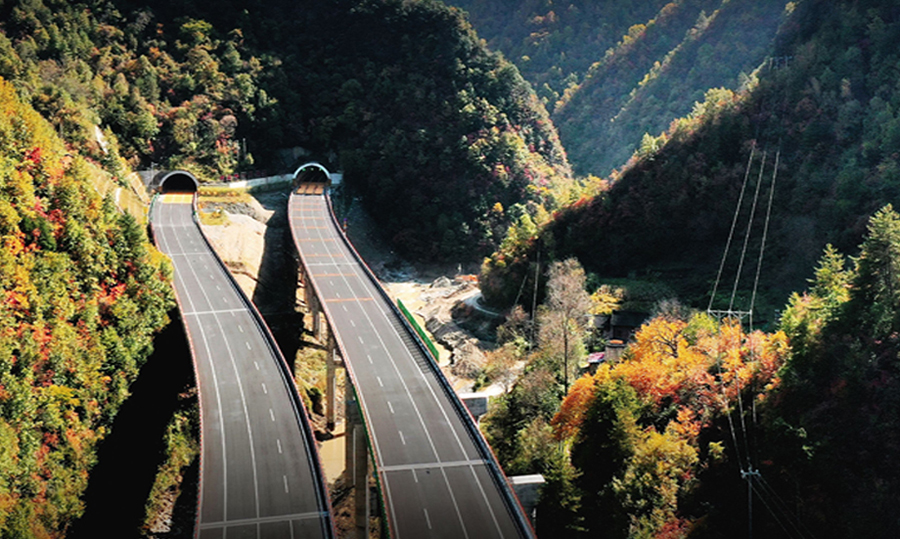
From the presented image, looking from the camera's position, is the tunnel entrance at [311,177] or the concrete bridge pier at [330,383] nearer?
the concrete bridge pier at [330,383]

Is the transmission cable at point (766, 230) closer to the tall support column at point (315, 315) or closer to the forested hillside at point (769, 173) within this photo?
the forested hillside at point (769, 173)

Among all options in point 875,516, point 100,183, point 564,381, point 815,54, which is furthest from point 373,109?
point 875,516

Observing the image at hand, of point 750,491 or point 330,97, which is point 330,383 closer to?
point 750,491

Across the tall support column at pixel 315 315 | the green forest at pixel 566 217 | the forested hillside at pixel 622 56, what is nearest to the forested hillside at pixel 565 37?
the forested hillside at pixel 622 56

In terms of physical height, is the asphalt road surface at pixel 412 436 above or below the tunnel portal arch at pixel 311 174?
below

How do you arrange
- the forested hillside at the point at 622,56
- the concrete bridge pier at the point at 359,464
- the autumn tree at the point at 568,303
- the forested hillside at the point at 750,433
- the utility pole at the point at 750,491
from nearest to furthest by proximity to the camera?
the utility pole at the point at 750,491 → the forested hillside at the point at 750,433 → the concrete bridge pier at the point at 359,464 → the autumn tree at the point at 568,303 → the forested hillside at the point at 622,56

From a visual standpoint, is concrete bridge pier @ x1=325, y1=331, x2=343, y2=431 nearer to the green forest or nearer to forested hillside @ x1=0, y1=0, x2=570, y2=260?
the green forest

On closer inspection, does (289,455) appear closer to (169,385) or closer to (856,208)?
(169,385)
